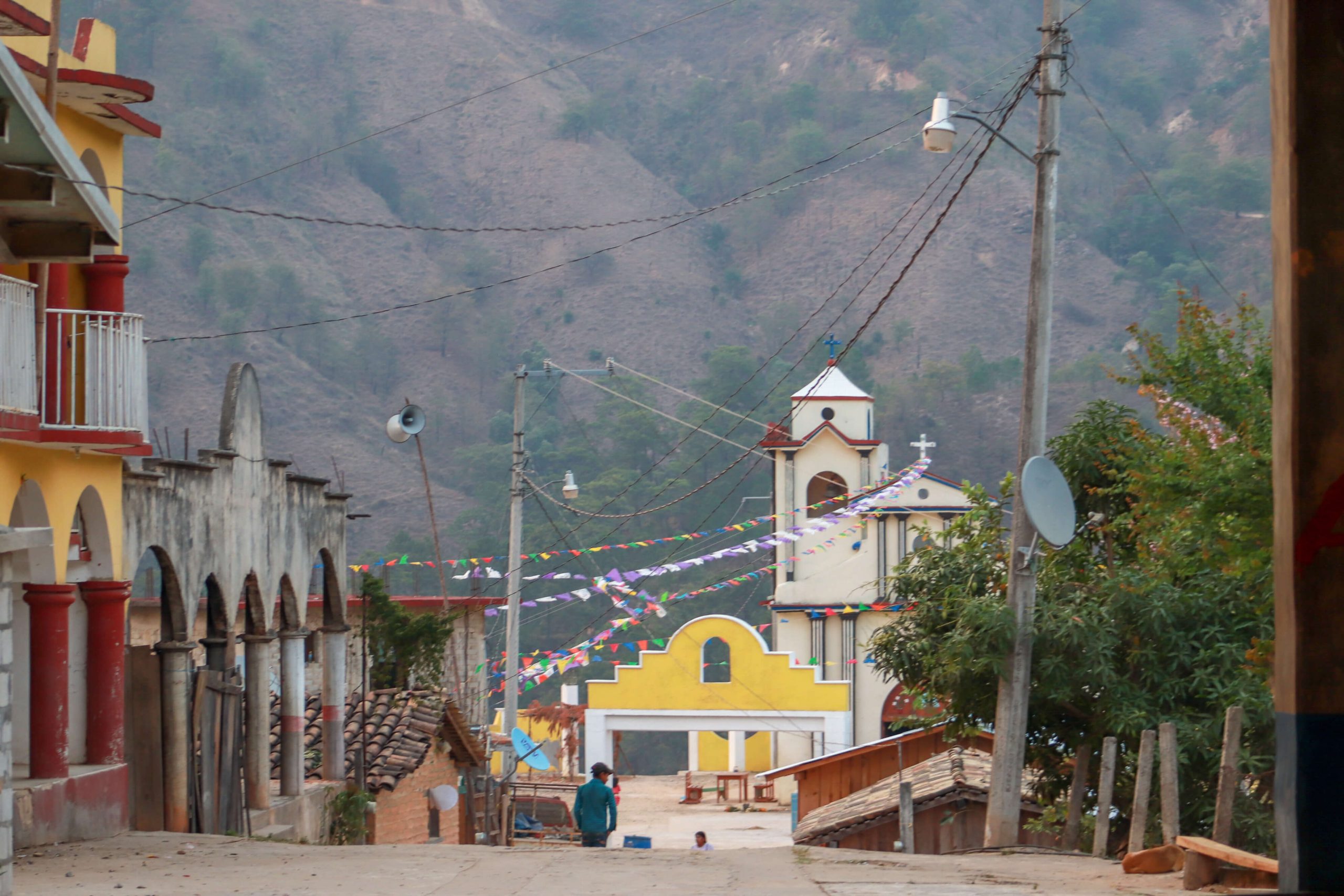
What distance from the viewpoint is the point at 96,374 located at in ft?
42.1

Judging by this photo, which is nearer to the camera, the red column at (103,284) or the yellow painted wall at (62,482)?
the yellow painted wall at (62,482)

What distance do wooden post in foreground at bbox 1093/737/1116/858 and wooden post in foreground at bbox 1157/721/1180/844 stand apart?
4.14 feet

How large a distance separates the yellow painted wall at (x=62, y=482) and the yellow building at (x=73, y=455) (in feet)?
0.05

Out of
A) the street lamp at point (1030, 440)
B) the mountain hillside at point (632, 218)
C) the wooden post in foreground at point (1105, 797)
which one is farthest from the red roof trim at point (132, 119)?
the mountain hillside at point (632, 218)

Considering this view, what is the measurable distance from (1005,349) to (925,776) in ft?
262

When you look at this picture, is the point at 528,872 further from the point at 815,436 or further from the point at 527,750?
the point at 815,436

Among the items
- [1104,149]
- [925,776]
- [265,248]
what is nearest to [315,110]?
[265,248]

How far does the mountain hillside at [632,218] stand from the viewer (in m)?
88.3

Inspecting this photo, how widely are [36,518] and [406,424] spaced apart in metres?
8.05

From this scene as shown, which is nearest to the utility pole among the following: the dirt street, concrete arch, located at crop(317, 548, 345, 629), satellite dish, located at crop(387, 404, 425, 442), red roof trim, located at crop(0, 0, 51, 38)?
satellite dish, located at crop(387, 404, 425, 442)

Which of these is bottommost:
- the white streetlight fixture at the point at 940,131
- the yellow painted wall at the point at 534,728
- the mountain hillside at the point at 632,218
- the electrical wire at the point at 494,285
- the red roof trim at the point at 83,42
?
the yellow painted wall at the point at 534,728

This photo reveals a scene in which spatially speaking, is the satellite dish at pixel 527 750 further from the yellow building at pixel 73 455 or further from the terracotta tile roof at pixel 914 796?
the yellow building at pixel 73 455

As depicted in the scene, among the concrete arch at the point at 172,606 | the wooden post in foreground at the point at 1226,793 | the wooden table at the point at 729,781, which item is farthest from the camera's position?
the wooden table at the point at 729,781

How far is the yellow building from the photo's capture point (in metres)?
11.8
